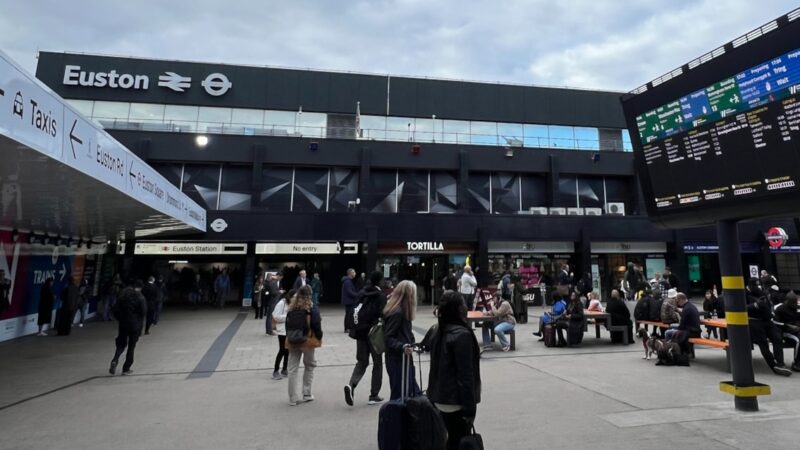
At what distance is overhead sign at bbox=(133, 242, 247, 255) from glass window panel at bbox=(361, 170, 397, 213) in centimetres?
749

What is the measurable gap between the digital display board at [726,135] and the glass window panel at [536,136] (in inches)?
842

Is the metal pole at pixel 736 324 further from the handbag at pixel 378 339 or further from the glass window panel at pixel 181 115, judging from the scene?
the glass window panel at pixel 181 115

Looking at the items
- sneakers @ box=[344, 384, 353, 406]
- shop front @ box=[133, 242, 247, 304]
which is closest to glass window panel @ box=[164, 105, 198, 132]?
shop front @ box=[133, 242, 247, 304]

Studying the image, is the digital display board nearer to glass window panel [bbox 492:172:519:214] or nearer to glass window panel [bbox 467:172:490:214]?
glass window panel [bbox 467:172:490:214]

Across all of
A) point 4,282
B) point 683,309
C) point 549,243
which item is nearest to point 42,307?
point 4,282

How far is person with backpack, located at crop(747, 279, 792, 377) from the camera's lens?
7.78 meters

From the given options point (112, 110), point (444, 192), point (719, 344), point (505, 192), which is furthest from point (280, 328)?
point (112, 110)

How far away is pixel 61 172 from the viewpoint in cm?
663

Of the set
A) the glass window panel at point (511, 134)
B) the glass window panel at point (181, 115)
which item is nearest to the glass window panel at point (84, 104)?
the glass window panel at point (181, 115)

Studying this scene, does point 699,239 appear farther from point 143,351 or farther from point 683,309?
point 143,351

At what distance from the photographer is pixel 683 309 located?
8.78m

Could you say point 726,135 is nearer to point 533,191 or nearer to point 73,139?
point 73,139

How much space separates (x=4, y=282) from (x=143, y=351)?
4.27m

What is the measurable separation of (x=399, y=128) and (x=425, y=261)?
28.5 ft
